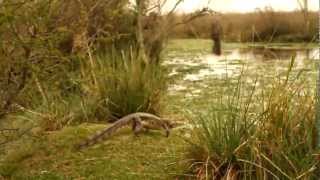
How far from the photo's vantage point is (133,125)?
561 cm

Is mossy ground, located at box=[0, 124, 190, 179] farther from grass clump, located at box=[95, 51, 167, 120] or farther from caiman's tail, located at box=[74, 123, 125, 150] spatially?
grass clump, located at box=[95, 51, 167, 120]

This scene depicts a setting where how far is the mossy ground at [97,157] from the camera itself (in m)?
4.64

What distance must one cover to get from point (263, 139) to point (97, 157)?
1.63 m

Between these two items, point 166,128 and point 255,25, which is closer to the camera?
point 166,128

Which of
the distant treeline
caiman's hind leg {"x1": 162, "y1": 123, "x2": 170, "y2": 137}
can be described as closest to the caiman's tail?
caiman's hind leg {"x1": 162, "y1": 123, "x2": 170, "y2": 137}

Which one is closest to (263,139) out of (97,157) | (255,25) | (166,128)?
(97,157)

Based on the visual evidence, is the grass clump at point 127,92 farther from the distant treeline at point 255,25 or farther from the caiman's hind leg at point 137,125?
the caiman's hind leg at point 137,125

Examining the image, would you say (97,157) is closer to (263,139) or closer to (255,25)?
(263,139)

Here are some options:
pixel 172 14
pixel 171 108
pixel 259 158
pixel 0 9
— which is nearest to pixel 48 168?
pixel 0 9

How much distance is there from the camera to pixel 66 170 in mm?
4836

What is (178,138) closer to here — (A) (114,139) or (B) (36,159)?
(A) (114,139)

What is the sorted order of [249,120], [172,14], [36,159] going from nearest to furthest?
[249,120] < [36,159] < [172,14]

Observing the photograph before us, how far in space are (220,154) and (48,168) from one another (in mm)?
1566

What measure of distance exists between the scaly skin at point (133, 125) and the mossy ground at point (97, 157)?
6 cm
